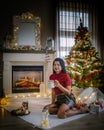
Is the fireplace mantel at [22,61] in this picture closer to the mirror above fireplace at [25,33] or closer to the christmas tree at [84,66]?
the mirror above fireplace at [25,33]

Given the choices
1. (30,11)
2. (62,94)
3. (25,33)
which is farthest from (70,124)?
(30,11)

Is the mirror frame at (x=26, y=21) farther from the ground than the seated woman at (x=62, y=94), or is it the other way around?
the mirror frame at (x=26, y=21)

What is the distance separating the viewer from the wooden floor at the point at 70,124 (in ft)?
12.9

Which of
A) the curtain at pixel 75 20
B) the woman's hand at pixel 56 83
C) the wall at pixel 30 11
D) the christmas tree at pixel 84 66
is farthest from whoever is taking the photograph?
the curtain at pixel 75 20

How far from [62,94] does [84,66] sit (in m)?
2.45

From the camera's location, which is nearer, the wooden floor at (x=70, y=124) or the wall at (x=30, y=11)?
the wooden floor at (x=70, y=124)

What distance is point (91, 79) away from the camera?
6980 millimetres

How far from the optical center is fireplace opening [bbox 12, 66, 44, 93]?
7.68 m

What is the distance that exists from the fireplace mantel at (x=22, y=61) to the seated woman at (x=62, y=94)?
2786mm

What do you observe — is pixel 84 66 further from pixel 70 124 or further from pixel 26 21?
pixel 70 124

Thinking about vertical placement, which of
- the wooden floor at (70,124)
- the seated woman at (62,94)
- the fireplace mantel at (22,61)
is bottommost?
the wooden floor at (70,124)

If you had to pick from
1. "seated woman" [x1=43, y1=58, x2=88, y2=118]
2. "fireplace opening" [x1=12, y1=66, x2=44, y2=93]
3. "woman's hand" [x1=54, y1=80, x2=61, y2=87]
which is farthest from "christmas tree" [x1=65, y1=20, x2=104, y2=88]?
"woman's hand" [x1=54, y1=80, x2=61, y2=87]

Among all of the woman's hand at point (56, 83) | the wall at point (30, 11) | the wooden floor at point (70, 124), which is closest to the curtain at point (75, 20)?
the wall at point (30, 11)

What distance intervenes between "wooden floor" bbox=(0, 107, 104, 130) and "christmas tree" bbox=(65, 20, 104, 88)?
215cm
